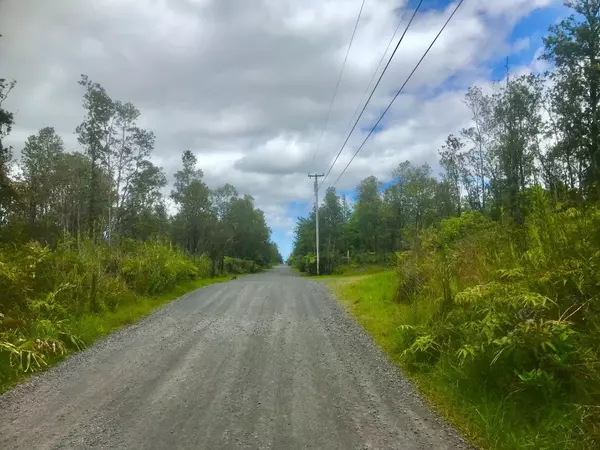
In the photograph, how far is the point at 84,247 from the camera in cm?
1116

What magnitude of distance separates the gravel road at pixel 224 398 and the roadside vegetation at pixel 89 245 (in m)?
0.99

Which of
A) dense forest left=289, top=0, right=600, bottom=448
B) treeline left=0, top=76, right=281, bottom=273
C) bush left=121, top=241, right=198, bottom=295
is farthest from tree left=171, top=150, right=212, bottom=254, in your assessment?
dense forest left=289, top=0, right=600, bottom=448

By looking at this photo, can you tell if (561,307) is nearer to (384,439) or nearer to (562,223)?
(562,223)

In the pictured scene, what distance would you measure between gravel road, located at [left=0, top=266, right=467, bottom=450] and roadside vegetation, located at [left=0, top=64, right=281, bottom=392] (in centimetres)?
99

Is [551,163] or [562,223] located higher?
[551,163]

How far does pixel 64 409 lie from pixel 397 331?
17.3 feet

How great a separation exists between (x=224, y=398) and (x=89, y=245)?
8.14 meters

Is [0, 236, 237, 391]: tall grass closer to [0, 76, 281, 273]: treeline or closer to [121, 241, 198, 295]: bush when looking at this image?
[121, 241, 198, 295]: bush

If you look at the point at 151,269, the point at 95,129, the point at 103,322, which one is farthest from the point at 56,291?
the point at 95,129

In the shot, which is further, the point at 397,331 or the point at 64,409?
the point at 397,331

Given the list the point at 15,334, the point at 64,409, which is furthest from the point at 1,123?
the point at 64,409

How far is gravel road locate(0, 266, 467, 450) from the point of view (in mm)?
3926

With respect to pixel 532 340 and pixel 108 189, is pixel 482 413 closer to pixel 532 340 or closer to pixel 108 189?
pixel 532 340

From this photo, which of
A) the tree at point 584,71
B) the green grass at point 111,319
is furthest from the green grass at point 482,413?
the tree at point 584,71
